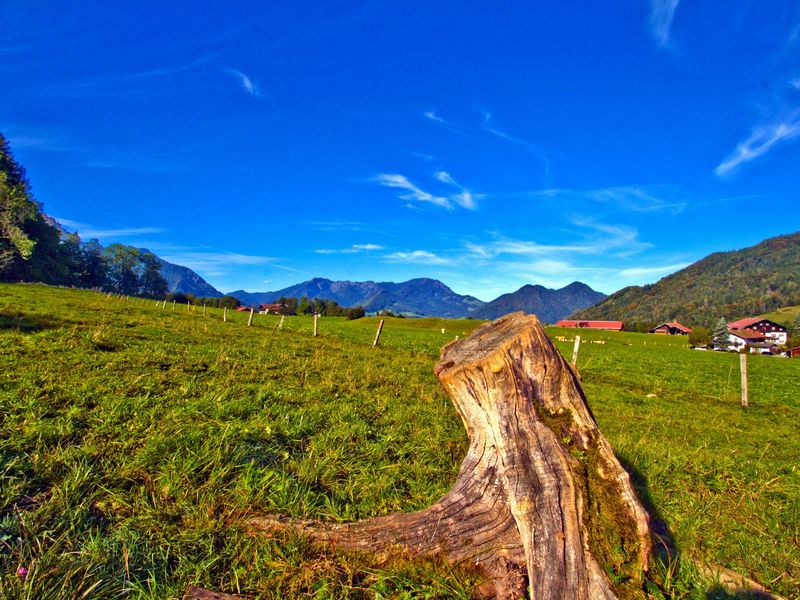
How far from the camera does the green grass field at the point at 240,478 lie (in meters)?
2.74

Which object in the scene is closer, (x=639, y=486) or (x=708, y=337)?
(x=639, y=486)

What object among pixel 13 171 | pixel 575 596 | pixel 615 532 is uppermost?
pixel 13 171

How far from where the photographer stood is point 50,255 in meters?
69.7

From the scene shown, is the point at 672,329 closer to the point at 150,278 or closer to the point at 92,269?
the point at 150,278

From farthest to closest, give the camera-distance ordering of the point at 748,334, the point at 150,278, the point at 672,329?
the point at 672,329, the point at 748,334, the point at 150,278

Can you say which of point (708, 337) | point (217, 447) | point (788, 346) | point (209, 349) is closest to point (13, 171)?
point (209, 349)

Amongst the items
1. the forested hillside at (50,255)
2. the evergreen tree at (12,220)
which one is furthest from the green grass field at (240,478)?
the forested hillside at (50,255)

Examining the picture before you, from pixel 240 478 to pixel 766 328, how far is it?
694 feet

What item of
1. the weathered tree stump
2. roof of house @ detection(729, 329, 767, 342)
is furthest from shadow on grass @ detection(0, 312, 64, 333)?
roof of house @ detection(729, 329, 767, 342)

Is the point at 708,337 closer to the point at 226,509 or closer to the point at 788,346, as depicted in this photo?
the point at 788,346

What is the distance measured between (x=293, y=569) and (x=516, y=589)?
1.66 metres

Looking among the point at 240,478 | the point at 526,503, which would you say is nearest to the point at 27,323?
the point at 240,478

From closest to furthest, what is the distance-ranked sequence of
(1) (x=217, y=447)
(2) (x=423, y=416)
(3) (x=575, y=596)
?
(3) (x=575, y=596), (1) (x=217, y=447), (2) (x=423, y=416)

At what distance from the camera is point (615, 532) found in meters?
2.77
